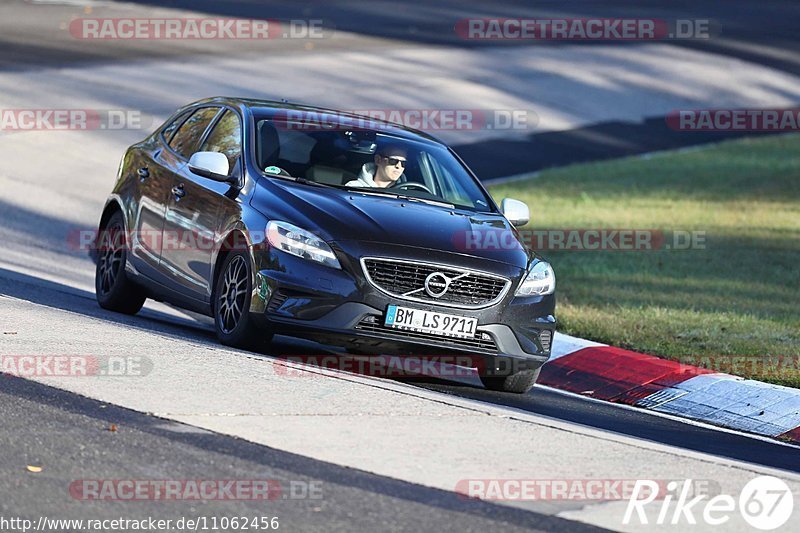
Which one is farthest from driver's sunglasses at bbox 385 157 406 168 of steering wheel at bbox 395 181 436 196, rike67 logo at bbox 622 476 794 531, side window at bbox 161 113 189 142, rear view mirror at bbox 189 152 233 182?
rike67 logo at bbox 622 476 794 531

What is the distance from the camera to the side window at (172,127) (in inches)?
470

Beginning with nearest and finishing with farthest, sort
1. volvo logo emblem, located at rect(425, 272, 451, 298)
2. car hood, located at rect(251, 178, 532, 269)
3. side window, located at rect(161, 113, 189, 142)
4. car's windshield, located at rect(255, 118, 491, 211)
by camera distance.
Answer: volvo logo emblem, located at rect(425, 272, 451, 298), car hood, located at rect(251, 178, 532, 269), car's windshield, located at rect(255, 118, 491, 211), side window, located at rect(161, 113, 189, 142)

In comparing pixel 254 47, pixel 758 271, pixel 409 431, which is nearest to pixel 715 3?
pixel 254 47

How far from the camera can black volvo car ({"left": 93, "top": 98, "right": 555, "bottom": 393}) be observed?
934 cm

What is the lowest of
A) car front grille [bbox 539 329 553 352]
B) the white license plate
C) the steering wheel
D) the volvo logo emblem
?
car front grille [bbox 539 329 553 352]

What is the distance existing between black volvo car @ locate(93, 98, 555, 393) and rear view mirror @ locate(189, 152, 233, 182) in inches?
0.4

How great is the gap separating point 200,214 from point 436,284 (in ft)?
6.27

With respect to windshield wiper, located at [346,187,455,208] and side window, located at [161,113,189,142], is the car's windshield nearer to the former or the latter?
windshield wiper, located at [346,187,455,208]

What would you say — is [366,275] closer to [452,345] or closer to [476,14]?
[452,345]

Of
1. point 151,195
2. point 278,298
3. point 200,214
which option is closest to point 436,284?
point 278,298

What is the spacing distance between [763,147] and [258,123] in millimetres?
16887

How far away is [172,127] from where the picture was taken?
12039 millimetres

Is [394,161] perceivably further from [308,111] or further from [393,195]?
[308,111]

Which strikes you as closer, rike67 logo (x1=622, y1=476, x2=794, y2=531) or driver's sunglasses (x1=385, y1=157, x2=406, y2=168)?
rike67 logo (x1=622, y1=476, x2=794, y2=531)
